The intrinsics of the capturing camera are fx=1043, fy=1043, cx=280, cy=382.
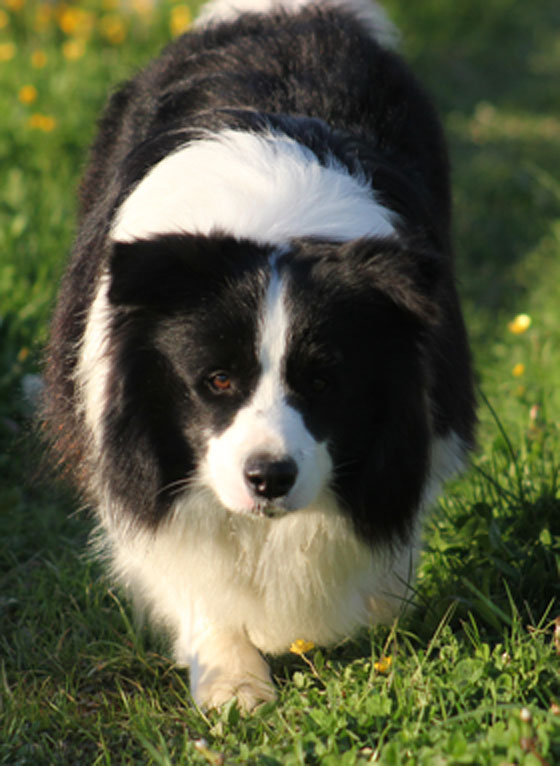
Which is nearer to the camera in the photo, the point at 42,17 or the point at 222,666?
the point at 222,666

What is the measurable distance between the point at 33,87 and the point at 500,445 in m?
3.77

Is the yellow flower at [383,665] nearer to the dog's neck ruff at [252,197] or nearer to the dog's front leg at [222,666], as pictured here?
the dog's front leg at [222,666]

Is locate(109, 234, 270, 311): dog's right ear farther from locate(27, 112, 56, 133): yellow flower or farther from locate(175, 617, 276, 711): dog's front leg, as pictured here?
locate(27, 112, 56, 133): yellow flower

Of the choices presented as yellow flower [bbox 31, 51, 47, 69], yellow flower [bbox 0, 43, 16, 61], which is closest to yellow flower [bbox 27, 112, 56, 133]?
yellow flower [bbox 31, 51, 47, 69]

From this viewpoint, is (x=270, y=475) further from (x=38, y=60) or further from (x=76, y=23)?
(x=76, y=23)

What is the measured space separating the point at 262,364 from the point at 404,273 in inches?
14.7

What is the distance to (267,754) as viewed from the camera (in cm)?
220

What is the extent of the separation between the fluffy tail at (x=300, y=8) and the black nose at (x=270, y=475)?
7.42 feet

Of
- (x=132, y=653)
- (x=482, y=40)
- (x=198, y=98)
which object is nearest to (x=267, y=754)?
(x=132, y=653)

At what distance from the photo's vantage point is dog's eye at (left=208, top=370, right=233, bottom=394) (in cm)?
228

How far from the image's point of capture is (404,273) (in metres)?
2.28

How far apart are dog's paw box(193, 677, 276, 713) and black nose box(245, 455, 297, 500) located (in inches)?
26.5

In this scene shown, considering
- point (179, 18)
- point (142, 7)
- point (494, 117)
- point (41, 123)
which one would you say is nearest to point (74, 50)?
point (179, 18)

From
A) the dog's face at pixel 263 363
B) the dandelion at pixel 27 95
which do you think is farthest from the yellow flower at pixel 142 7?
the dog's face at pixel 263 363
